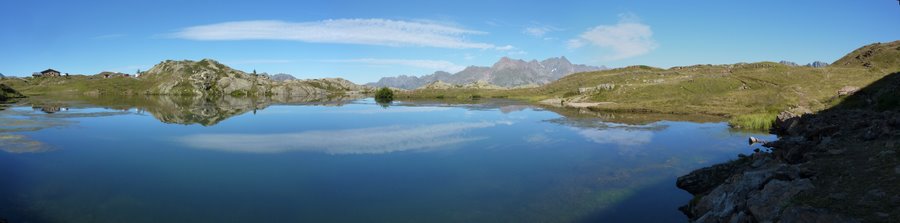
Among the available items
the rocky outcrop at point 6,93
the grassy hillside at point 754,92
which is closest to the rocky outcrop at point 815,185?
the grassy hillside at point 754,92

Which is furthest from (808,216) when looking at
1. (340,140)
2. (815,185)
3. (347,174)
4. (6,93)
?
(6,93)

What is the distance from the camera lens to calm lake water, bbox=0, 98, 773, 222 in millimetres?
25114

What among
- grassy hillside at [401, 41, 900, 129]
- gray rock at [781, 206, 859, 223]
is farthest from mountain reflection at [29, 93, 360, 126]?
grassy hillside at [401, 41, 900, 129]

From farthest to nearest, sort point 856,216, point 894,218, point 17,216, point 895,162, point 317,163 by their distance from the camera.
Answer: point 317,163, point 17,216, point 895,162, point 856,216, point 894,218

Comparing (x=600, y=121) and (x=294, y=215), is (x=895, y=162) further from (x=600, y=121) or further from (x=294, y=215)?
(x=600, y=121)

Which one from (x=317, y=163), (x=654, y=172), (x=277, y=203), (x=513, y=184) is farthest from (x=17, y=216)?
(x=654, y=172)

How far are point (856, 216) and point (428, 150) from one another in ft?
120

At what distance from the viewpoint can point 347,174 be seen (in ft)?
114

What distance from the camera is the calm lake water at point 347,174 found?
25.1 m

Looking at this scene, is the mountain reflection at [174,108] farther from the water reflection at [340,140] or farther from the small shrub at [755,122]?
the small shrub at [755,122]

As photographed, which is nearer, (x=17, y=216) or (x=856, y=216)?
(x=856, y=216)

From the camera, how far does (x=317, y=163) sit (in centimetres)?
3919

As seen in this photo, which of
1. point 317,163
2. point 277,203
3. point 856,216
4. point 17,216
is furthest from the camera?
point 317,163

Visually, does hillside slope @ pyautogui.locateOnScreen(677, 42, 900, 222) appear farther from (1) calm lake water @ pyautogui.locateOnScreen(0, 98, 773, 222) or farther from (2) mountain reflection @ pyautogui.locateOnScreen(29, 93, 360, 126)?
(2) mountain reflection @ pyautogui.locateOnScreen(29, 93, 360, 126)
